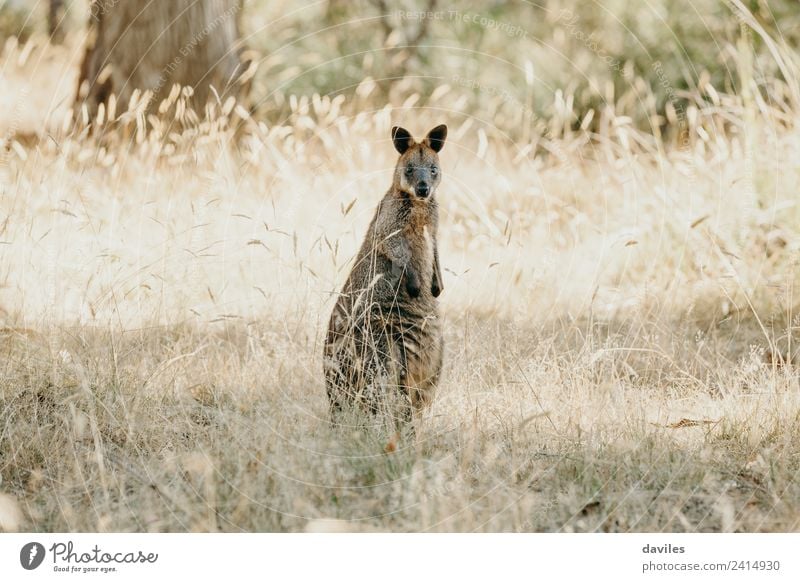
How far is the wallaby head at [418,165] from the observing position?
5.40m

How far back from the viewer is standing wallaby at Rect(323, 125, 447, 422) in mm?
5070

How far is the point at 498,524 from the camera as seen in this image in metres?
4.18

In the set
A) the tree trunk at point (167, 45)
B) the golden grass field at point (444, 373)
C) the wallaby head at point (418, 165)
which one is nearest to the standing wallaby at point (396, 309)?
the wallaby head at point (418, 165)

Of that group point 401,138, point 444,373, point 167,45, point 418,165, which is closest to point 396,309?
point 444,373

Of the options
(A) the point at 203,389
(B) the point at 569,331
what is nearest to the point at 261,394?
(A) the point at 203,389

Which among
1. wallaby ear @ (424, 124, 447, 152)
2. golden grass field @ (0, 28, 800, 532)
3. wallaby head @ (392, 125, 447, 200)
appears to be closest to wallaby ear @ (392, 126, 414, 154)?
wallaby head @ (392, 125, 447, 200)

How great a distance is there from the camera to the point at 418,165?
546cm

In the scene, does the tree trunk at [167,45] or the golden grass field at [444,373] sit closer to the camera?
the golden grass field at [444,373]

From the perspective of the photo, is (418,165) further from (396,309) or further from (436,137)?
(396,309)

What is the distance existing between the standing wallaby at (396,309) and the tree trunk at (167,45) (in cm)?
503

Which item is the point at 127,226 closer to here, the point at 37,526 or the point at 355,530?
the point at 37,526

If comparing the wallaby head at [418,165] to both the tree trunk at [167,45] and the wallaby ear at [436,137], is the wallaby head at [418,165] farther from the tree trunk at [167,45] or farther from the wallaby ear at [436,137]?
the tree trunk at [167,45]

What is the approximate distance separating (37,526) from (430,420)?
2.03 meters

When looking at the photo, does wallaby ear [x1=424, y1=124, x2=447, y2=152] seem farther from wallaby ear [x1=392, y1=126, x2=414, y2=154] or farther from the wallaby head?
wallaby ear [x1=392, y1=126, x2=414, y2=154]
